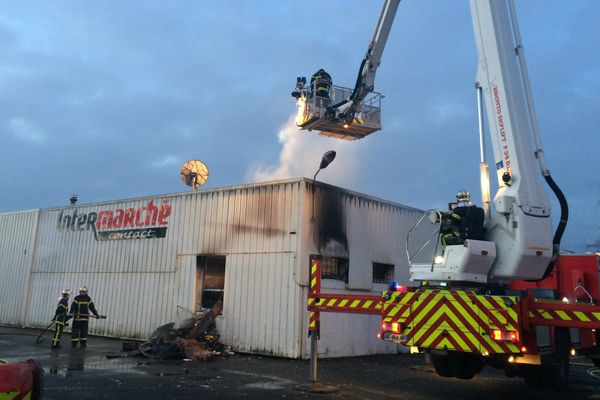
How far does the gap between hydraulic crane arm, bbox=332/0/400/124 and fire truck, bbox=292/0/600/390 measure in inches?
167

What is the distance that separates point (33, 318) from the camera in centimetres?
2109

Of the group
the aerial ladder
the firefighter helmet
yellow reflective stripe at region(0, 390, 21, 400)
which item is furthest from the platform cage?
yellow reflective stripe at region(0, 390, 21, 400)

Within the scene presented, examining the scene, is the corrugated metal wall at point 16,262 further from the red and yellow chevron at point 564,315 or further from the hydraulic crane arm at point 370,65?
the red and yellow chevron at point 564,315

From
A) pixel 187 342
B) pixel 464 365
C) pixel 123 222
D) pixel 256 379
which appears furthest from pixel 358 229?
pixel 123 222

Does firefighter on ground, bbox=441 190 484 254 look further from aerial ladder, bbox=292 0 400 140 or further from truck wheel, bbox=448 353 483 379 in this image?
aerial ladder, bbox=292 0 400 140

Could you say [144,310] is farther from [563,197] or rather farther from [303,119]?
[563,197]

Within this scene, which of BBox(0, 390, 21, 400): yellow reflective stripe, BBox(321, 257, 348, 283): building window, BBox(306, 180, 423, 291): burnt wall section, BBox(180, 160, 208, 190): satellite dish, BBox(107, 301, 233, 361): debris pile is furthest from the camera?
BBox(180, 160, 208, 190): satellite dish

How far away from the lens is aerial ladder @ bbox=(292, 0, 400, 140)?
1439cm

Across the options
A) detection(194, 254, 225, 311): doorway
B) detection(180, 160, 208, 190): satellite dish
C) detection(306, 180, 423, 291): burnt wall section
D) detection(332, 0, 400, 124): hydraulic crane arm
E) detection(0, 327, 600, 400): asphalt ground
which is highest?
detection(332, 0, 400, 124): hydraulic crane arm

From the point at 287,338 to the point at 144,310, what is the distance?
19.5 feet

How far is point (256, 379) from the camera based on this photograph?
10641 mm

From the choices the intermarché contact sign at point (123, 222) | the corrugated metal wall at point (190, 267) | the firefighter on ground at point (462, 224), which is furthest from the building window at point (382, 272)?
the firefighter on ground at point (462, 224)

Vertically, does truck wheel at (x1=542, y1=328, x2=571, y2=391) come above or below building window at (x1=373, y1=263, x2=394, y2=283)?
below

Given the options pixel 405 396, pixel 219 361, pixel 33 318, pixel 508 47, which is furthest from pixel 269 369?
pixel 33 318
